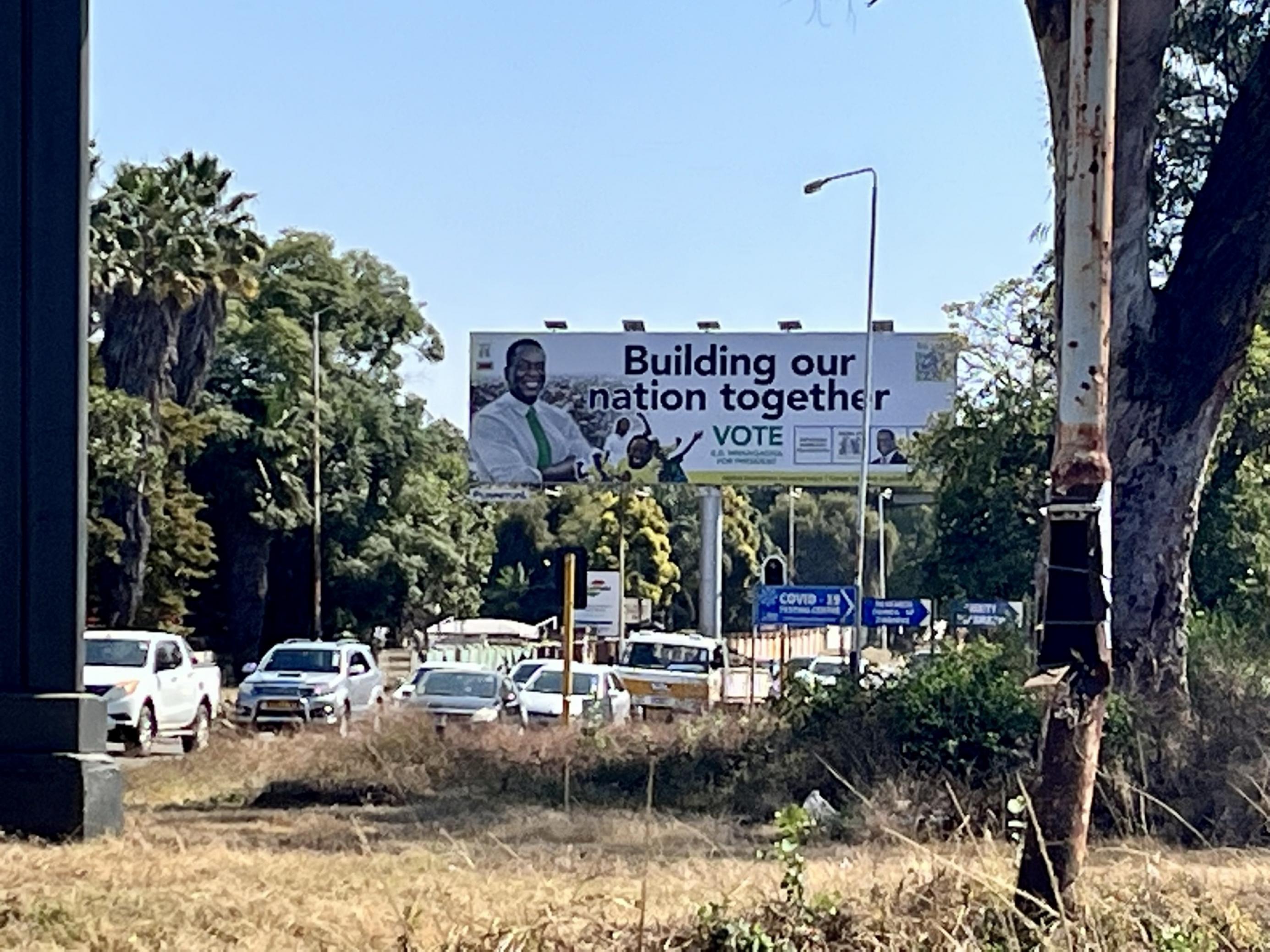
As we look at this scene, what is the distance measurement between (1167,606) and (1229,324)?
2.54 m

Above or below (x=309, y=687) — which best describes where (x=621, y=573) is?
above

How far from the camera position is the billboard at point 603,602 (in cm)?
4272

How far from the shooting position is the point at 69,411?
36.7 feet

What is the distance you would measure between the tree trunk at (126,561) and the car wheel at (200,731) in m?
17.1

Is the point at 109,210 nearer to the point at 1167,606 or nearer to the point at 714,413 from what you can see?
the point at 714,413

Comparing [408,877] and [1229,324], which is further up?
[1229,324]

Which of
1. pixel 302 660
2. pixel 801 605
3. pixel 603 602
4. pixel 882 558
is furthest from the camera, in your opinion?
pixel 882 558

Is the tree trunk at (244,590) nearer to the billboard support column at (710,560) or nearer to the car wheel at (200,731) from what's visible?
the billboard support column at (710,560)

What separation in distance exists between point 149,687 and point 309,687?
3.71m

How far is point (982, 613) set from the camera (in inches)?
1373

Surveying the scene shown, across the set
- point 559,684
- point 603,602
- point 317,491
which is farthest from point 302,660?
point 317,491

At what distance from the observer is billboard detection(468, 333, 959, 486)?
53.2 meters

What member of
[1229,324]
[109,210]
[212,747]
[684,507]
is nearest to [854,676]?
[1229,324]

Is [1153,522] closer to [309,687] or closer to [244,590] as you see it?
[309,687]
